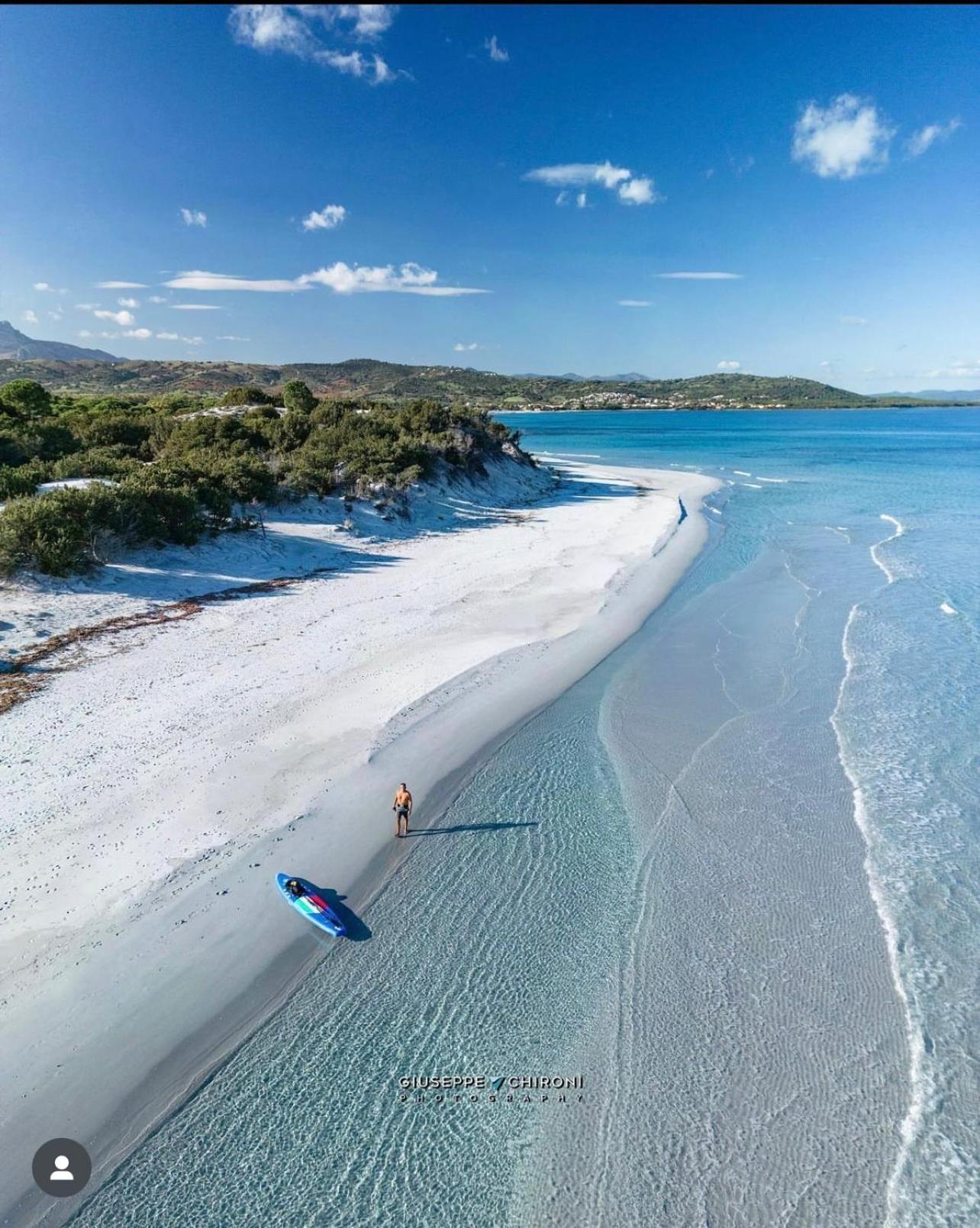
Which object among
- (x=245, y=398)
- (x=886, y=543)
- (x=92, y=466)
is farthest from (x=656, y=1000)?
(x=245, y=398)

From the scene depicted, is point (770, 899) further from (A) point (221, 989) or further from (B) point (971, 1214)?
(A) point (221, 989)

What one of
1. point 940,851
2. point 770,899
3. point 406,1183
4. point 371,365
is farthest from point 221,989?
point 371,365

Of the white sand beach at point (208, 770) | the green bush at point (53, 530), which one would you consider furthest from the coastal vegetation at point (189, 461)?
the white sand beach at point (208, 770)

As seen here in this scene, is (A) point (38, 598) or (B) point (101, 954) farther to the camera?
(A) point (38, 598)

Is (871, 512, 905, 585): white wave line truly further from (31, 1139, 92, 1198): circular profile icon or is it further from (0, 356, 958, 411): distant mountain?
(0, 356, 958, 411): distant mountain

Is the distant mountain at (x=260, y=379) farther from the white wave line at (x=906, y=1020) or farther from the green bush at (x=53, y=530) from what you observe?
the white wave line at (x=906, y=1020)

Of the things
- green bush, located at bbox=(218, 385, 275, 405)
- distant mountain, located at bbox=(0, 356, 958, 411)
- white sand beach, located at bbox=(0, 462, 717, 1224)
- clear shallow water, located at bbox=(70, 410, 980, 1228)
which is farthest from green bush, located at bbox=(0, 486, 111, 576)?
distant mountain, located at bbox=(0, 356, 958, 411)

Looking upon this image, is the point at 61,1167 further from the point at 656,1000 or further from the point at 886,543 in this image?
the point at 886,543

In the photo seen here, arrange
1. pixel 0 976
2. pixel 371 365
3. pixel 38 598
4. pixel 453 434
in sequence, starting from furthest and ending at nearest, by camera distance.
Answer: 1. pixel 371 365
2. pixel 453 434
3. pixel 38 598
4. pixel 0 976
